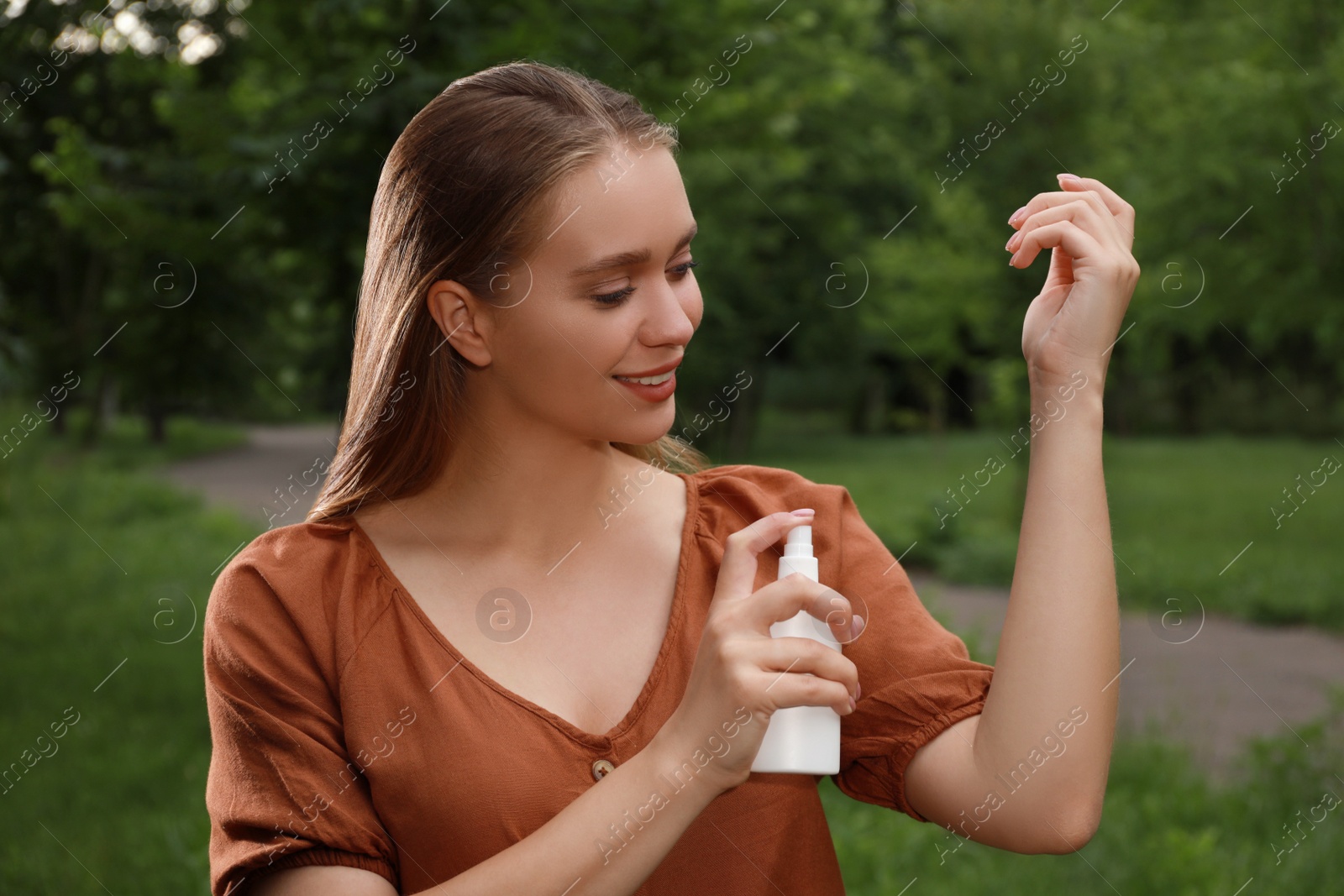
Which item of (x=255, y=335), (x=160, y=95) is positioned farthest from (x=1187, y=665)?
(x=160, y=95)

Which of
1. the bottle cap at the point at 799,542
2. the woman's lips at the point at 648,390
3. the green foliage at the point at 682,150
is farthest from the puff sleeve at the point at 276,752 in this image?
the green foliage at the point at 682,150

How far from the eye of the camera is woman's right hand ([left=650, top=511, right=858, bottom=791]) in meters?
1.29

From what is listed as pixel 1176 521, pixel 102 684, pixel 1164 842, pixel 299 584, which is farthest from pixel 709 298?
pixel 299 584

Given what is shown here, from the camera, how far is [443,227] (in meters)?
1.65

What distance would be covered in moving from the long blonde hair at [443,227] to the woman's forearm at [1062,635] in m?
0.68

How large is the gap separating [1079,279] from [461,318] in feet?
2.66

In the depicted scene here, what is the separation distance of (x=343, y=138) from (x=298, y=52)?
31.7 inches

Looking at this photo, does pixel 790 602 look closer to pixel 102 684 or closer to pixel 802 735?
pixel 802 735

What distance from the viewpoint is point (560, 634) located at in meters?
1.65

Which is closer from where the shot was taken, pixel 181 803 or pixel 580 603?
pixel 580 603

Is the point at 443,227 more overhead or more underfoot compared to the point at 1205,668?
more overhead

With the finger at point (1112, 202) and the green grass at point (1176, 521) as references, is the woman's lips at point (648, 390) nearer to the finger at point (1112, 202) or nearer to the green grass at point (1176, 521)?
the finger at point (1112, 202)

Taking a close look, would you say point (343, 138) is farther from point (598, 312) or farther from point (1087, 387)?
point (1087, 387)

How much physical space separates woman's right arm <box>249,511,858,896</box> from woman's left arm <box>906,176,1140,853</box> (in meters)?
0.23
